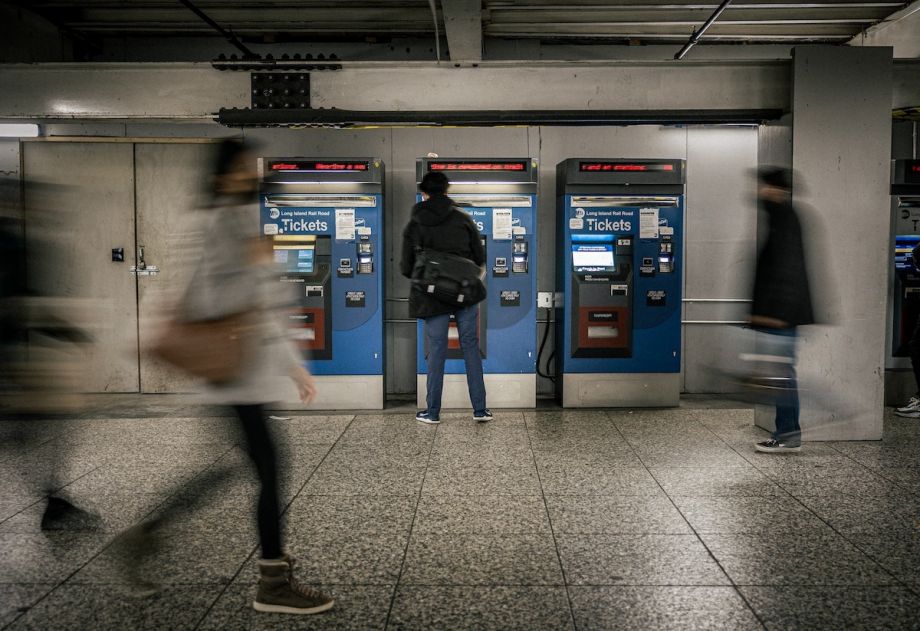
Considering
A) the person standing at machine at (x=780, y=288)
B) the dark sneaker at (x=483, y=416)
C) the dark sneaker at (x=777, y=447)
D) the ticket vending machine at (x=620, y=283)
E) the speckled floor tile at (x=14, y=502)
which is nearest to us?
the speckled floor tile at (x=14, y=502)

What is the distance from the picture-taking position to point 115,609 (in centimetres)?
265

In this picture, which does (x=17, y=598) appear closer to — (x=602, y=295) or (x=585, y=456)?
(x=585, y=456)

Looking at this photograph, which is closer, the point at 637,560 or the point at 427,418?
the point at 637,560

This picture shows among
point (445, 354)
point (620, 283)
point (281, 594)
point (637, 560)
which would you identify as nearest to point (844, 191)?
point (620, 283)

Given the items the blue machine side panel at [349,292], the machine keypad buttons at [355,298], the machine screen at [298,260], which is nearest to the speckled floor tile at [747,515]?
the blue machine side panel at [349,292]

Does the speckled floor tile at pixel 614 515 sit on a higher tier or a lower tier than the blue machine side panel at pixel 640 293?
lower

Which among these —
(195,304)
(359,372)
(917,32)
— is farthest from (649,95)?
(195,304)

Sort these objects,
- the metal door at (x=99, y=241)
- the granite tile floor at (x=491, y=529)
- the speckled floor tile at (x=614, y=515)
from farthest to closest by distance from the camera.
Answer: the metal door at (x=99, y=241), the speckled floor tile at (x=614, y=515), the granite tile floor at (x=491, y=529)

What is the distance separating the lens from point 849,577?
2.91 metres

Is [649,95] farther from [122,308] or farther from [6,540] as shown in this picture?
[122,308]

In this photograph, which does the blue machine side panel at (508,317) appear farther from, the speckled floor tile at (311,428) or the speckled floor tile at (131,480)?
the speckled floor tile at (131,480)

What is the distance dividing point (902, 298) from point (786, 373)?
286cm

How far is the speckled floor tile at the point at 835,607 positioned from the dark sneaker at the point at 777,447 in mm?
2071

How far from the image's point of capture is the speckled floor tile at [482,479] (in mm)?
4062
